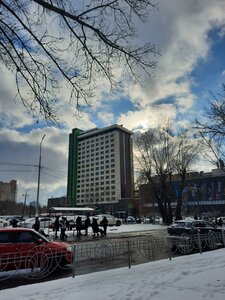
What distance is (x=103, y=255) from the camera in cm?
1236

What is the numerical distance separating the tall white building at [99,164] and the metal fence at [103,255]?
4799 inches

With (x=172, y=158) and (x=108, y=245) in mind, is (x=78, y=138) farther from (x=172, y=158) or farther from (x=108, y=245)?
(x=108, y=245)

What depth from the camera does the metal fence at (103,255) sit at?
30.9 ft

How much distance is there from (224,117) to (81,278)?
13.2 meters

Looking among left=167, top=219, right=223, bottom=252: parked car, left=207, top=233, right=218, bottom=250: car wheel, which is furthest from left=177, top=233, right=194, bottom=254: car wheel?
left=207, top=233, right=218, bottom=250: car wheel

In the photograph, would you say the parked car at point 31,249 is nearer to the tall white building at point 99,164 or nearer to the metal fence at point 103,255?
the metal fence at point 103,255

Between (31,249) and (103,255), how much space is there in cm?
299

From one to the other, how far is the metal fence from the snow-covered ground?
1183 mm

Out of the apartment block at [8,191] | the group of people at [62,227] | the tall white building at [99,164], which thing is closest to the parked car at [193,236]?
the group of people at [62,227]

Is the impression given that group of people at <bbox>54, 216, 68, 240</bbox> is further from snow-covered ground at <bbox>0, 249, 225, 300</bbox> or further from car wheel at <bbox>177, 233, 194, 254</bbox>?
snow-covered ground at <bbox>0, 249, 225, 300</bbox>

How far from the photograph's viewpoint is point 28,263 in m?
9.52

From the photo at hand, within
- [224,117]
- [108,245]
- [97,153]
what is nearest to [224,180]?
[97,153]

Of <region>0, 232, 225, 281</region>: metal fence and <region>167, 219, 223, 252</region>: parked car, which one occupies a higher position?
<region>167, 219, 223, 252</region>: parked car

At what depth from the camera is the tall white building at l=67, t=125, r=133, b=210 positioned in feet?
467
